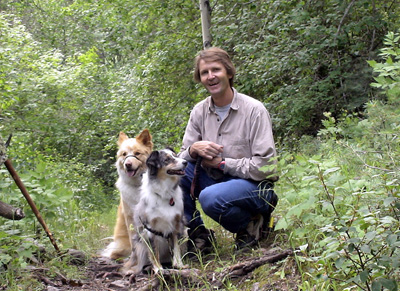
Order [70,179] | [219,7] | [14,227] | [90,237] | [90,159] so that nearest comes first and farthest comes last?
[14,227], [90,237], [219,7], [70,179], [90,159]

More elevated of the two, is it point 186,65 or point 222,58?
point 222,58

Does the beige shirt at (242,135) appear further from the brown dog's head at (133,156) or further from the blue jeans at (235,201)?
the brown dog's head at (133,156)

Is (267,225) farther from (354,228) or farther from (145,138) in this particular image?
(354,228)

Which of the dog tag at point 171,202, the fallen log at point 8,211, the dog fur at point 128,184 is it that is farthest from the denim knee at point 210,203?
the fallen log at point 8,211

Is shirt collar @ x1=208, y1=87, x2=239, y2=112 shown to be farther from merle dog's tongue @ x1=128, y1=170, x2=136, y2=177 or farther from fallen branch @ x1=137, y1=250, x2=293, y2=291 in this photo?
fallen branch @ x1=137, y1=250, x2=293, y2=291

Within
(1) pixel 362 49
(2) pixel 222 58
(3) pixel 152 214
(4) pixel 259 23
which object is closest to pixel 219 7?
(4) pixel 259 23

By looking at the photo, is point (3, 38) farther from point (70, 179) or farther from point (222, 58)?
point (222, 58)

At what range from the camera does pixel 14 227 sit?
414cm

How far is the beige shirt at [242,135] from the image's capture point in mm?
4051

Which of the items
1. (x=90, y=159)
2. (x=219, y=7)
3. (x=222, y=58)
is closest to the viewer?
(x=222, y=58)

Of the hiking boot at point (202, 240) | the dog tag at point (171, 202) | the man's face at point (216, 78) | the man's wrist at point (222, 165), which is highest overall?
Result: the man's face at point (216, 78)

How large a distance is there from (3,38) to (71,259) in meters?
9.06

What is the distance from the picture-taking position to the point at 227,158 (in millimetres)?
4211

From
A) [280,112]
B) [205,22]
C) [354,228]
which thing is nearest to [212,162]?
[354,228]
